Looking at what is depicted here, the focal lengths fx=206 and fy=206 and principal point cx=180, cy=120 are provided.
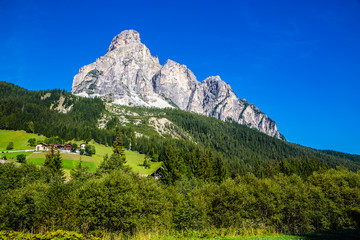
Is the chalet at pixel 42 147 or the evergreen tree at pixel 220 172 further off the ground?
the evergreen tree at pixel 220 172

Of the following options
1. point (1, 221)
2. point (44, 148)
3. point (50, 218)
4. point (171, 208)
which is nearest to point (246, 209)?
point (171, 208)

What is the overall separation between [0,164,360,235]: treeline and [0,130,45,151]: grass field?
115511 millimetres

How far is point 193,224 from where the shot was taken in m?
31.8

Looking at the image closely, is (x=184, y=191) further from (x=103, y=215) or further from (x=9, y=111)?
(x=9, y=111)

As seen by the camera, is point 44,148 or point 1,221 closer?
point 1,221

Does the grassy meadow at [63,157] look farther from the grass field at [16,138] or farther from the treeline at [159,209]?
the treeline at [159,209]

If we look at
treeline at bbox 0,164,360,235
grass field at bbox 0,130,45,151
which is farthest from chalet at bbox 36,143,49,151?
treeline at bbox 0,164,360,235

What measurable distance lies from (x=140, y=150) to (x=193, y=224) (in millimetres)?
149567

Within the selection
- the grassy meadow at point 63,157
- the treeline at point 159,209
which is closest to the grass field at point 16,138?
the grassy meadow at point 63,157

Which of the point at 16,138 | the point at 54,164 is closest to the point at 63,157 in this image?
the point at 54,164

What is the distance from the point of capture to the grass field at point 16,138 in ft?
442

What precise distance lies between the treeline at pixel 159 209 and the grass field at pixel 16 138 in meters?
116

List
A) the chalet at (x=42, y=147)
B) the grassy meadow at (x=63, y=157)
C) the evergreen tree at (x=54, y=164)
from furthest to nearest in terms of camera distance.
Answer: the chalet at (x=42, y=147), the grassy meadow at (x=63, y=157), the evergreen tree at (x=54, y=164)

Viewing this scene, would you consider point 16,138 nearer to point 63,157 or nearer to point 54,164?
point 63,157
